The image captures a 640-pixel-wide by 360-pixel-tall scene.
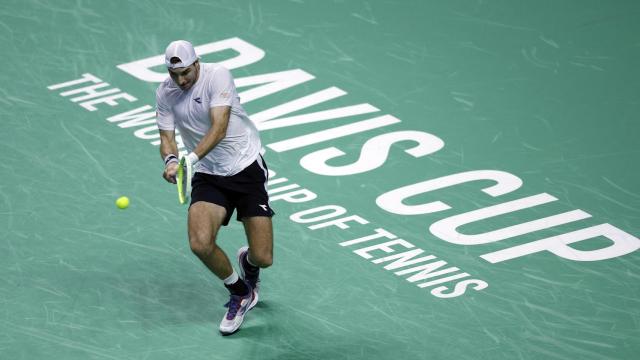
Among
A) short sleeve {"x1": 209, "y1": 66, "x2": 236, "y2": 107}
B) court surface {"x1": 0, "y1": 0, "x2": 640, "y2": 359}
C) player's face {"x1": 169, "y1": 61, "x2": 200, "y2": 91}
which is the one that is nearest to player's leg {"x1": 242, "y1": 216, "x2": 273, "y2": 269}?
court surface {"x1": 0, "y1": 0, "x2": 640, "y2": 359}

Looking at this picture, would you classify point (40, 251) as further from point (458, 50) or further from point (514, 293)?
point (458, 50)

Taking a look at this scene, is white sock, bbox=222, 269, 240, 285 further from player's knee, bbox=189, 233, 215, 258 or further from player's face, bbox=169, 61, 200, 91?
player's face, bbox=169, 61, 200, 91

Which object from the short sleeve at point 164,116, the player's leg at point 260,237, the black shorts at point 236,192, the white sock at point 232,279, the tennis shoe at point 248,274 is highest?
the short sleeve at point 164,116

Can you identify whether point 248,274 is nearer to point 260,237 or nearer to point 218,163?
point 260,237

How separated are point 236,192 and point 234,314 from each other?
0.91m

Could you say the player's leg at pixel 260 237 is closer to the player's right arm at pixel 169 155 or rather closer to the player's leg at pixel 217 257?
the player's leg at pixel 217 257

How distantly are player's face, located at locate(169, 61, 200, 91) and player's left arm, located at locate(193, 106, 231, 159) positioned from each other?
0.83 feet

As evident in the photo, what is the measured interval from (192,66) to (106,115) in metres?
3.65

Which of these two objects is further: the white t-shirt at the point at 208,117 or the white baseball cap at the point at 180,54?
the white t-shirt at the point at 208,117

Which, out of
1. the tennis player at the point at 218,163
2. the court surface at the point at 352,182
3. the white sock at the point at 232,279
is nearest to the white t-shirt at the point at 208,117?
the tennis player at the point at 218,163

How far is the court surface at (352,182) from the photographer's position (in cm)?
1035

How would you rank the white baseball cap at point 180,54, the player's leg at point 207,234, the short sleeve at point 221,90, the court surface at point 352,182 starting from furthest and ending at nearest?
the court surface at point 352,182, the short sleeve at point 221,90, the player's leg at point 207,234, the white baseball cap at point 180,54

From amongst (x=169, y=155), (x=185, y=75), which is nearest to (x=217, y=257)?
(x=169, y=155)

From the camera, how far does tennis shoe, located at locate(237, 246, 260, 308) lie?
34.9 ft
